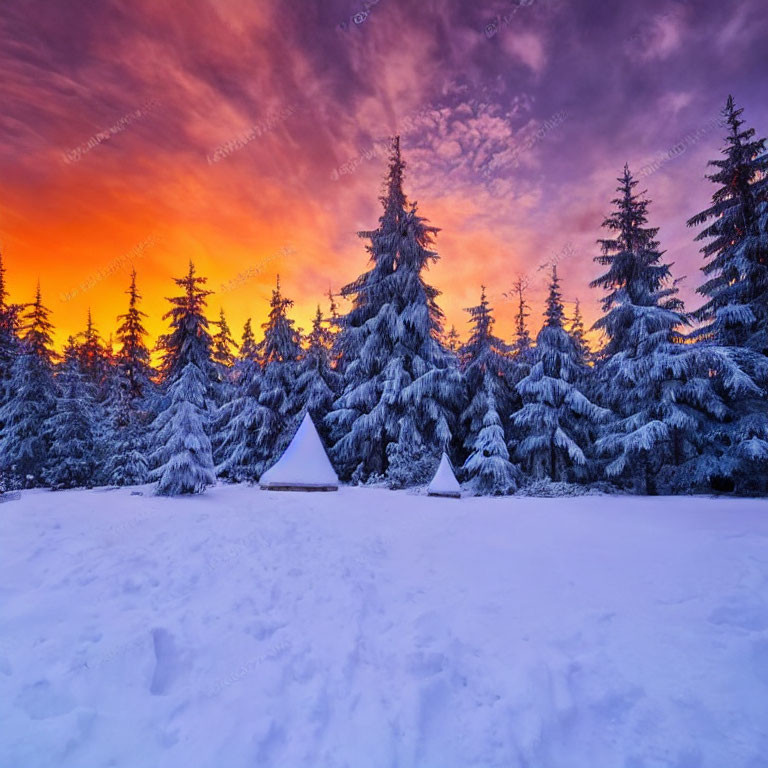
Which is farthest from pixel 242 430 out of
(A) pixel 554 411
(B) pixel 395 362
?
(A) pixel 554 411

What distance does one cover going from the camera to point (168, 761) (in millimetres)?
3438

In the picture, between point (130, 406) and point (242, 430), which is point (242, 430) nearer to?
point (242, 430)

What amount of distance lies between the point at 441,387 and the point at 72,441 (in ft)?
61.3

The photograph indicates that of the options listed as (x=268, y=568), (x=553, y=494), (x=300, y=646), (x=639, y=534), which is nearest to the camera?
(x=300, y=646)

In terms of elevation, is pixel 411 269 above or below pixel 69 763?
above

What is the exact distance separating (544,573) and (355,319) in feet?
54.2

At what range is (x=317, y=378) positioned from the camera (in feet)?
72.7

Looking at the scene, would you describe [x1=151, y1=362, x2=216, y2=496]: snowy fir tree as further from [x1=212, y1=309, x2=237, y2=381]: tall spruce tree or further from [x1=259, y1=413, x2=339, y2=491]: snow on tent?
[x1=212, y1=309, x2=237, y2=381]: tall spruce tree

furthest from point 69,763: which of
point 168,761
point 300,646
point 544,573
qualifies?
point 544,573

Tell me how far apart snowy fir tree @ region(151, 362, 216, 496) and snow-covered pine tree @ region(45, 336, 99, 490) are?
9.33 meters

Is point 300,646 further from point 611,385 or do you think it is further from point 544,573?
point 611,385

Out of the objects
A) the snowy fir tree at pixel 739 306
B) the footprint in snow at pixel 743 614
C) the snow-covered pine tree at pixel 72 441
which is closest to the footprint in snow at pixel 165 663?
the footprint in snow at pixel 743 614

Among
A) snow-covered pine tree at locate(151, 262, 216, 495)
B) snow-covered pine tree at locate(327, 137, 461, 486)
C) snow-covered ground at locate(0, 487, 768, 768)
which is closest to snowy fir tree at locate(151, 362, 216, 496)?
snow-covered pine tree at locate(151, 262, 216, 495)

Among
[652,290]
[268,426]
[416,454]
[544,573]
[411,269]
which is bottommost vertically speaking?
[544,573]
